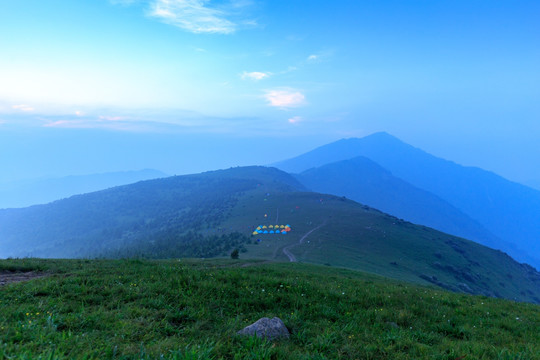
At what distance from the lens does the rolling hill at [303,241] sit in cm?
6681

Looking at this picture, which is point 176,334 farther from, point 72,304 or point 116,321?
point 72,304

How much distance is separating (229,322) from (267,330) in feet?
4.74

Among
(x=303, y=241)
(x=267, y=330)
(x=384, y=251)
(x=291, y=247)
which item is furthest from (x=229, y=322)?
(x=384, y=251)

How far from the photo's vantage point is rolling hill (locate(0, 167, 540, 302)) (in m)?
66.8

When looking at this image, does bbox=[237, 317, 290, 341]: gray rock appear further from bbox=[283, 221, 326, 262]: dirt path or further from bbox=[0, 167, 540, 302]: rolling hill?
bbox=[0, 167, 540, 302]: rolling hill

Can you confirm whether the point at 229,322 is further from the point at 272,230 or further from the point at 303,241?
the point at 272,230

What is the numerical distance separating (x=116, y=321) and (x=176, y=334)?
1.82 m

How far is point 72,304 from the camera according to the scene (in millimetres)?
8609

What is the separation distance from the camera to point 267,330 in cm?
739

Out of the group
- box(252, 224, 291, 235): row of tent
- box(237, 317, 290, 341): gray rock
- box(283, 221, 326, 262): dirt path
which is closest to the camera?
box(237, 317, 290, 341): gray rock

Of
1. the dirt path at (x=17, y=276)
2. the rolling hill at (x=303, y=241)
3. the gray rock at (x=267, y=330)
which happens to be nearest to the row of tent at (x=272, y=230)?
the rolling hill at (x=303, y=241)

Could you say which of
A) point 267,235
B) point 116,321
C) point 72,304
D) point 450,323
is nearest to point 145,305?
point 116,321

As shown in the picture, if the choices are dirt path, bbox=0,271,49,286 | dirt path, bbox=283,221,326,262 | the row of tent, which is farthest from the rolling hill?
dirt path, bbox=0,271,49,286

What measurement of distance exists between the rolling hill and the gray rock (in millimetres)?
48185
